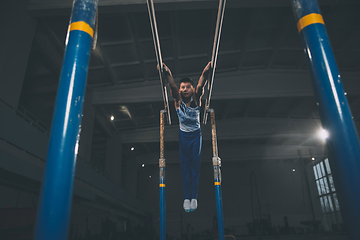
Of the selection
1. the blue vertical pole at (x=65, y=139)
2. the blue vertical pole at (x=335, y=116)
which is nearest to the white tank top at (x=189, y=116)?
the blue vertical pole at (x=335, y=116)

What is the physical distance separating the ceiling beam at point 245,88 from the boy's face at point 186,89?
790 centimetres

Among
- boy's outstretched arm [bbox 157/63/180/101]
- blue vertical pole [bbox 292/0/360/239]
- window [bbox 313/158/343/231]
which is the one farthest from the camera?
Result: window [bbox 313/158/343/231]

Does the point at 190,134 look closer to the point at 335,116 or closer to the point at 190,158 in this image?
the point at 190,158

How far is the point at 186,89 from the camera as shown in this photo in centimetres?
489

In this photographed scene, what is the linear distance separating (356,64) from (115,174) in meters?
15.8

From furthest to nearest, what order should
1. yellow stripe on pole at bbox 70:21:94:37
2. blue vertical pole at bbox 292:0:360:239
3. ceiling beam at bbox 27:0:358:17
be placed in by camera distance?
1. ceiling beam at bbox 27:0:358:17
2. yellow stripe on pole at bbox 70:21:94:37
3. blue vertical pole at bbox 292:0:360:239

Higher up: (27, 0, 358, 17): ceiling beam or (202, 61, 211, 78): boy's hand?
(27, 0, 358, 17): ceiling beam

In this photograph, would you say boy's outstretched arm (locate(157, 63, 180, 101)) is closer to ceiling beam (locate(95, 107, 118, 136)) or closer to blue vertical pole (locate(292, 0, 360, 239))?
blue vertical pole (locate(292, 0, 360, 239))

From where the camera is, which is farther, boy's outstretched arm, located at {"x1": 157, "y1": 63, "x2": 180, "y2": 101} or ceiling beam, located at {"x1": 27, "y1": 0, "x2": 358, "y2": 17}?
ceiling beam, located at {"x1": 27, "y1": 0, "x2": 358, "y2": 17}

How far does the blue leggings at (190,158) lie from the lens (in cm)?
505

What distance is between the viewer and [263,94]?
42.8ft

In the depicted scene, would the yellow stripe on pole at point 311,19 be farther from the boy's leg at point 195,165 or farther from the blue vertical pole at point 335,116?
the boy's leg at point 195,165

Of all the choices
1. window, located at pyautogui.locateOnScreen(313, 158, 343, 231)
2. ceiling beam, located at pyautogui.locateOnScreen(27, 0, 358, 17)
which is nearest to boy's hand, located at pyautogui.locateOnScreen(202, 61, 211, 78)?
ceiling beam, located at pyautogui.locateOnScreen(27, 0, 358, 17)

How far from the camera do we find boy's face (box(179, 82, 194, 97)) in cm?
488
